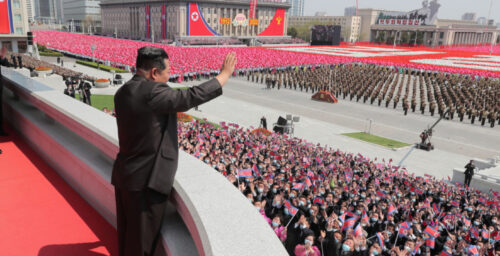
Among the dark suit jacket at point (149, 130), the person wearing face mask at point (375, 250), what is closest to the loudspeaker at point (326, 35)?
the person wearing face mask at point (375, 250)

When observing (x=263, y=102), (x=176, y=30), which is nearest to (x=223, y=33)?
(x=176, y=30)

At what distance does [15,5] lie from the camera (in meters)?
27.8

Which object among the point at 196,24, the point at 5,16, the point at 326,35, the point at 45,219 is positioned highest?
the point at 196,24

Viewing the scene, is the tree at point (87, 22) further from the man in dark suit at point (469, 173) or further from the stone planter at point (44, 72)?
the man in dark suit at point (469, 173)

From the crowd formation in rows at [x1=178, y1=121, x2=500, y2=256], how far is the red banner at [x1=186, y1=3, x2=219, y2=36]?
88.3m

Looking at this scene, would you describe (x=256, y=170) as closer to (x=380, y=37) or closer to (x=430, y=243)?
(x=430, y=243)

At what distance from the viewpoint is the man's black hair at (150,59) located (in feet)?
7.25

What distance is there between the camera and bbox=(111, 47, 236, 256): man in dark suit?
2070mm

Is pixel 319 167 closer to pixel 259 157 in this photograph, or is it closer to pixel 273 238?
pixel 259 157

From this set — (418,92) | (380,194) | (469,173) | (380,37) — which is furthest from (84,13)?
(380,194)

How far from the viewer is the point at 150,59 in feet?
7.27

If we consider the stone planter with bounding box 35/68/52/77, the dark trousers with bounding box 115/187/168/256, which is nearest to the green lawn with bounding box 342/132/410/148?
the dark trousers with bounding box 115/187/168/256

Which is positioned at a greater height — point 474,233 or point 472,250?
point 472,250

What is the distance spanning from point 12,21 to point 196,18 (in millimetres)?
74965
